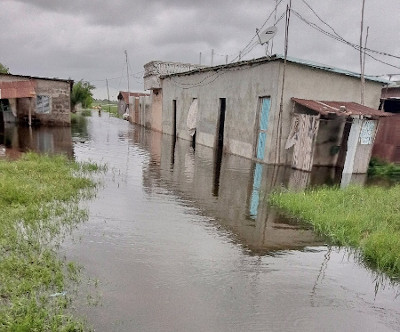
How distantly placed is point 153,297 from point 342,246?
11.4ft

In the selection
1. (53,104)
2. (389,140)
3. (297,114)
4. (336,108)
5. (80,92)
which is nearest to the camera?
(336,108)

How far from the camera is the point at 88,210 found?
6559 millimetres

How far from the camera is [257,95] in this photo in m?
13.5

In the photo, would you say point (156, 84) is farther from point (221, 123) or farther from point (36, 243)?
point (36, 243)

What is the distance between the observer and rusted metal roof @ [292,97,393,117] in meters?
11.1

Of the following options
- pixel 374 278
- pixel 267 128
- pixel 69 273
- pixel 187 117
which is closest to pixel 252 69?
pixel 267 128

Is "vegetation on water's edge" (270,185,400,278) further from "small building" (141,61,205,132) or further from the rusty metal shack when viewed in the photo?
"small building" (141,61,205,132)

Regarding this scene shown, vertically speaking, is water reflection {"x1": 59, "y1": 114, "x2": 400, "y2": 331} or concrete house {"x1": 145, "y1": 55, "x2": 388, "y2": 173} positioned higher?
concrete house {"x1": 145, "y1": 55, "x2": 388, "y2": 173}

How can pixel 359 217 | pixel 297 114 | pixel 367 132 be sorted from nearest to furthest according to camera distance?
pixel 359 217 < pixel 367 132 < pixel 297 114

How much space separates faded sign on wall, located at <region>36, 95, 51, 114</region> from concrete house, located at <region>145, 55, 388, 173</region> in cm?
1389

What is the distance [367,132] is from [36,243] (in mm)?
11289

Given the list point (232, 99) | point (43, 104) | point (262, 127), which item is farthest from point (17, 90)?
point (262, 127)

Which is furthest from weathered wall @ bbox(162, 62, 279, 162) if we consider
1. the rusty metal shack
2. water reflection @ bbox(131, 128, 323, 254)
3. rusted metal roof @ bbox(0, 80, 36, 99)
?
rusted metal roof @ bbox(0, 80, 36, 99)

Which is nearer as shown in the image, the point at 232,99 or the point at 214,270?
the point at 214,270
